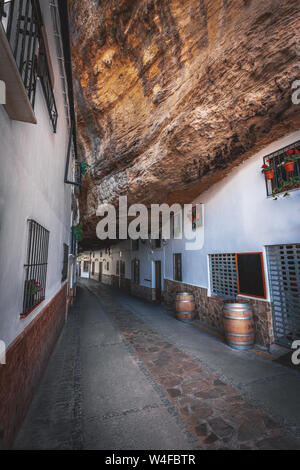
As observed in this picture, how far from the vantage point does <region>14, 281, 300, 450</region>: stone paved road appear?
2469 mm

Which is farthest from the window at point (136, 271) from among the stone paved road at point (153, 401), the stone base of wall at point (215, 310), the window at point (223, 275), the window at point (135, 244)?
the stone paved road at point (153, 401)

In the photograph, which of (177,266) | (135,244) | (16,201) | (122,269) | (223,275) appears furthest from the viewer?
(122,269)

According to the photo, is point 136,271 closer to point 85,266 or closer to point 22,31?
point 22,31

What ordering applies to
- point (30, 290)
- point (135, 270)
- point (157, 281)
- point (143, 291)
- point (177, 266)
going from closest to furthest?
point (30, 290) < point (177, 266) < point (157, 281) < point (143, 291) < point (135, 270)

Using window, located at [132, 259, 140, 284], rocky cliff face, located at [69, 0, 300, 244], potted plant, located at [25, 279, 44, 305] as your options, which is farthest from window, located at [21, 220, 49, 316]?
window, located at [132, 259, 140, 284]

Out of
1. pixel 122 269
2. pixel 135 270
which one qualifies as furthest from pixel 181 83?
pixel 122 269

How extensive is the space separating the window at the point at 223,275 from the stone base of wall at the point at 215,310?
299 mm

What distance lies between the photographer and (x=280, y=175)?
4910mm

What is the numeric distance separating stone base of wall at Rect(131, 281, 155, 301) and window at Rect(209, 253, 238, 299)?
588 centimetres

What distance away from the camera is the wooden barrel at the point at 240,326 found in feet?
16.6

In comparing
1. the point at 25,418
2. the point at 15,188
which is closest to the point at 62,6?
the point at 15,188

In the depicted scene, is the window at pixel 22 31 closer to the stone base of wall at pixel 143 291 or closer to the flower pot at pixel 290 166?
the flower pot at pixel 290 166

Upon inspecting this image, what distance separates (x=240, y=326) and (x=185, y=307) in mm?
2728
